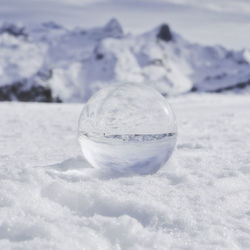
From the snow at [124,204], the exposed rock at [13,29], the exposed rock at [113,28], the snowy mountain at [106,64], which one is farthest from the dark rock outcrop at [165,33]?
the snow at [124,204]

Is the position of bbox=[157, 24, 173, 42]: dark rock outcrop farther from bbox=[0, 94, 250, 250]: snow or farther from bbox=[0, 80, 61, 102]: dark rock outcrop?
bbox=[0, 94, 250, 250]: snow

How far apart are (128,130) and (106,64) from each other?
76.2m

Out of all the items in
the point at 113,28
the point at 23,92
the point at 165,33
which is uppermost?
the point at 165,33

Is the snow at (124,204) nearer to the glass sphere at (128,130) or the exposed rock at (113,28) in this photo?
the glass sphere at (128,130)

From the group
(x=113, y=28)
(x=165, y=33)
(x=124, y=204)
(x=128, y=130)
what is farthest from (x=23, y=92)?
(x=113, y=28)

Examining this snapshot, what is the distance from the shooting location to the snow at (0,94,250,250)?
69.1 inches

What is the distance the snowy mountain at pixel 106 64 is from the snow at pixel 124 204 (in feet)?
127

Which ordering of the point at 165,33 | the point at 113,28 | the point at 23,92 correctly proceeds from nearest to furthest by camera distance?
the point at 23,92 → the point at 165,33 → the point at 113,28

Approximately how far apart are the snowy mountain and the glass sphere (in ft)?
127

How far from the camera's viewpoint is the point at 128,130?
262 centimetres

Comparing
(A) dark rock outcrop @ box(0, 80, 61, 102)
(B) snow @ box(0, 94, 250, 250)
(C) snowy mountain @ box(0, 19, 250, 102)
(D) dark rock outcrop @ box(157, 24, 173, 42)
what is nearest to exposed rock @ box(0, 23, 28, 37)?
(C) snowy mountain @ box(0, 19, 250, 102)

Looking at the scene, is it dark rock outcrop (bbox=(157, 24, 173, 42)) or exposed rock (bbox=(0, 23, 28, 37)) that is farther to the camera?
exposed rock (bbox=(0, 23, 28, 37))

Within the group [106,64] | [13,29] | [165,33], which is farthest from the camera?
[13,29]

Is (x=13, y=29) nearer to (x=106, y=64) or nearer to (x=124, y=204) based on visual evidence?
(x=106, y=64)
